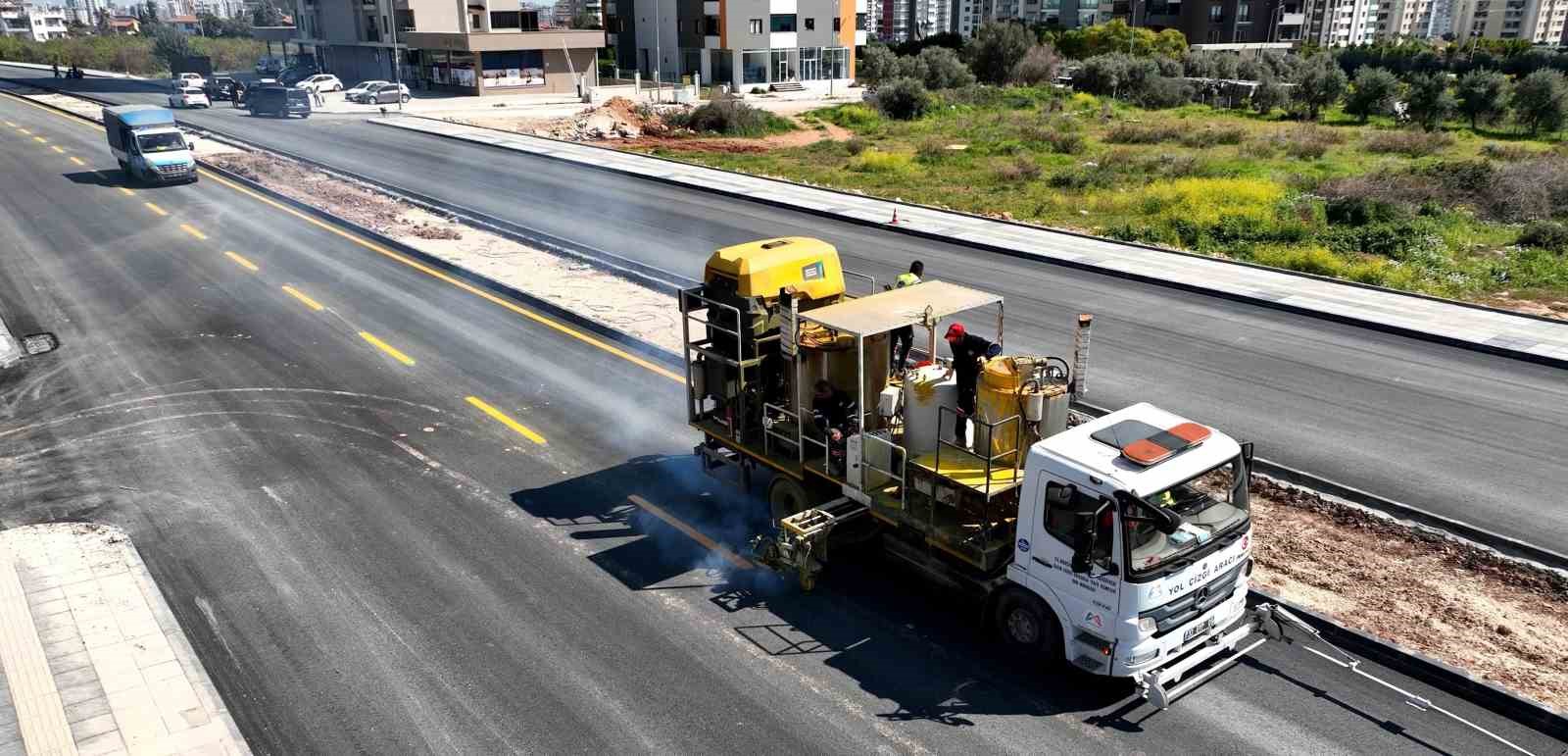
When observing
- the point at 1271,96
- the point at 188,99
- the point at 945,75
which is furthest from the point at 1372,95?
the point at 188,99

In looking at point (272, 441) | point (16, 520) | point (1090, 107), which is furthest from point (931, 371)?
point (1090, 107)

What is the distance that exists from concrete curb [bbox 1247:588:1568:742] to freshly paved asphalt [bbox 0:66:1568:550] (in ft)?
14.2

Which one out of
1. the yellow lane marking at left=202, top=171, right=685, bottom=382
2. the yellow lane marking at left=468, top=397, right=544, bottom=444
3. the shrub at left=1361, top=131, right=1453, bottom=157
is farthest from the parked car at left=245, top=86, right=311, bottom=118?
the shrub at left=1361, top=131, right=1453, bottom=157

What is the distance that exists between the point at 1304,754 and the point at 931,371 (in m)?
5.24

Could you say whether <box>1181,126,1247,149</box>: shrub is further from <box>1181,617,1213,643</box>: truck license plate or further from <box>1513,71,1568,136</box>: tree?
<box>1181,617,1213,643</box>: truck license plate

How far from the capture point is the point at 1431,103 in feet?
184

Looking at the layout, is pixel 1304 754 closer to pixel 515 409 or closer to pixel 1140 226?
pixel 515 409

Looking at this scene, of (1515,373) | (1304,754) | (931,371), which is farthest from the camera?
(1515,373)

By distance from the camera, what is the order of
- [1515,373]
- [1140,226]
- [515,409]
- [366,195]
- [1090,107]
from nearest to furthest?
1. [515,409]
2. [1515,373]
3. [1140,226]
4. [366,195]
5. [1090,107]

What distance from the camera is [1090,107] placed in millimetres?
68062

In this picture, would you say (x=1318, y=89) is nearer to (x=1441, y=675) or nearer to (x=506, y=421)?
(x=506, y=421)

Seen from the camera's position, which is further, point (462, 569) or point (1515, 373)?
point (1515, 373)

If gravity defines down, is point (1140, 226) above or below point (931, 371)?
below

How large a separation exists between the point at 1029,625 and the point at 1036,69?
8166 centimetres
